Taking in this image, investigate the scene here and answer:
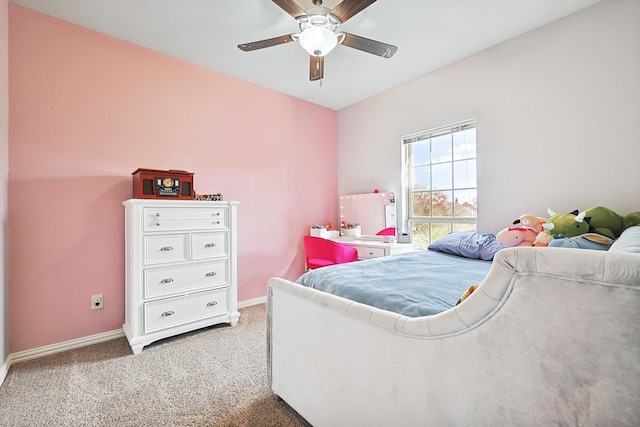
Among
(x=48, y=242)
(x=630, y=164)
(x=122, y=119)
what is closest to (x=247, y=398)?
(x=48, y=242)

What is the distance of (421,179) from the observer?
3.45 metres

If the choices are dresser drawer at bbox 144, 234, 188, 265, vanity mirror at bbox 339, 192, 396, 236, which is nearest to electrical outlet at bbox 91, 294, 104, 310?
dresser drawer at bbox 144, 234, 188, 265

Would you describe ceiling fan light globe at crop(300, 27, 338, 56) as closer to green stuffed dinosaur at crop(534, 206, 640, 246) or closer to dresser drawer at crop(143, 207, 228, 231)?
dresser drawer at crop(143, 207, 228, 231)

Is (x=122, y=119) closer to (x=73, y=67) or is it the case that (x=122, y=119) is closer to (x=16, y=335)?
(x=73, y=67)

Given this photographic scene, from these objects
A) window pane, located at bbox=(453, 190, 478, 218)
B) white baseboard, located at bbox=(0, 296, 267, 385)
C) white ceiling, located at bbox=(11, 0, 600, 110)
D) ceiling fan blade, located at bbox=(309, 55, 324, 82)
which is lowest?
white baseboard, located at bbox=(0, 296, 267, 385)

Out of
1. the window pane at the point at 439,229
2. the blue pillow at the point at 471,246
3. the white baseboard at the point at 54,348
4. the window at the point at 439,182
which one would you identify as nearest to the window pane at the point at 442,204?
the window at the point at 439,182

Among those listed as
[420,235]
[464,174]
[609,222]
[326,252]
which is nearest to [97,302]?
[326,252]

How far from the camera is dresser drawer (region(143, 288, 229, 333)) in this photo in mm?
2301

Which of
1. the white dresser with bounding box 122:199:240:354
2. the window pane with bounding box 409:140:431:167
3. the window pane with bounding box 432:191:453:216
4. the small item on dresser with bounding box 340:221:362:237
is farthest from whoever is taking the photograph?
the small item on dresser with bounding box 340:221:362:237

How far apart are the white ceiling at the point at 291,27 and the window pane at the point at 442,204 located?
4.37 feet

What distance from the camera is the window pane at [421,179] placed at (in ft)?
11.1

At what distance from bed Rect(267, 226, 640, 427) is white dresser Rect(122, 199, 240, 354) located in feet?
5.68

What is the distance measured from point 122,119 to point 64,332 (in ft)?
5.91

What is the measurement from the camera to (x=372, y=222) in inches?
147
